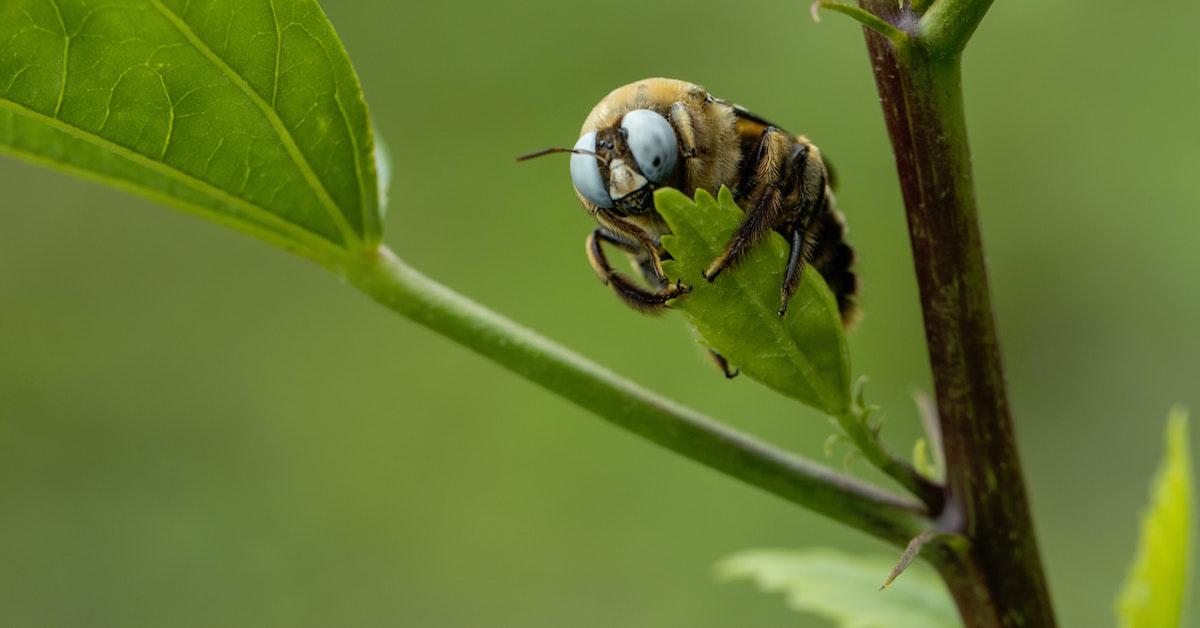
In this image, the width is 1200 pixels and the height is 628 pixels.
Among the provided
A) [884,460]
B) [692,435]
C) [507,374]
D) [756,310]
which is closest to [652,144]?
[756,310]

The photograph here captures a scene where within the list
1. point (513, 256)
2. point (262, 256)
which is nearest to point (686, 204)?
point (513, 256)

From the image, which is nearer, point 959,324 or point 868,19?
point 868,19

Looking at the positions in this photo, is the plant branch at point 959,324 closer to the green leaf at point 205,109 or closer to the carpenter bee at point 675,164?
the carpenter bee at point 675,164

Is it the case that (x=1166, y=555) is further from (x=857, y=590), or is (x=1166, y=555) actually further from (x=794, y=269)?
(x=794, y=269)

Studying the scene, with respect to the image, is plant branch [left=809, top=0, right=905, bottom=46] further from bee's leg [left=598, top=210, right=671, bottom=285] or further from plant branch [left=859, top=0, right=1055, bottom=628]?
bee's leg [left=598, top=210, right=671, bottom=285]

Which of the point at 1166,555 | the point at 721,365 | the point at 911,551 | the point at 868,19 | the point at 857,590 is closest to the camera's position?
the point at 868,19

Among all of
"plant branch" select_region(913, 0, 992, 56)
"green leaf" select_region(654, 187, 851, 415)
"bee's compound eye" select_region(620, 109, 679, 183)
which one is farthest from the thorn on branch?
"bee's compound eye" select_region(620, 109, 679, 183)

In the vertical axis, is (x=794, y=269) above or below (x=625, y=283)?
above
